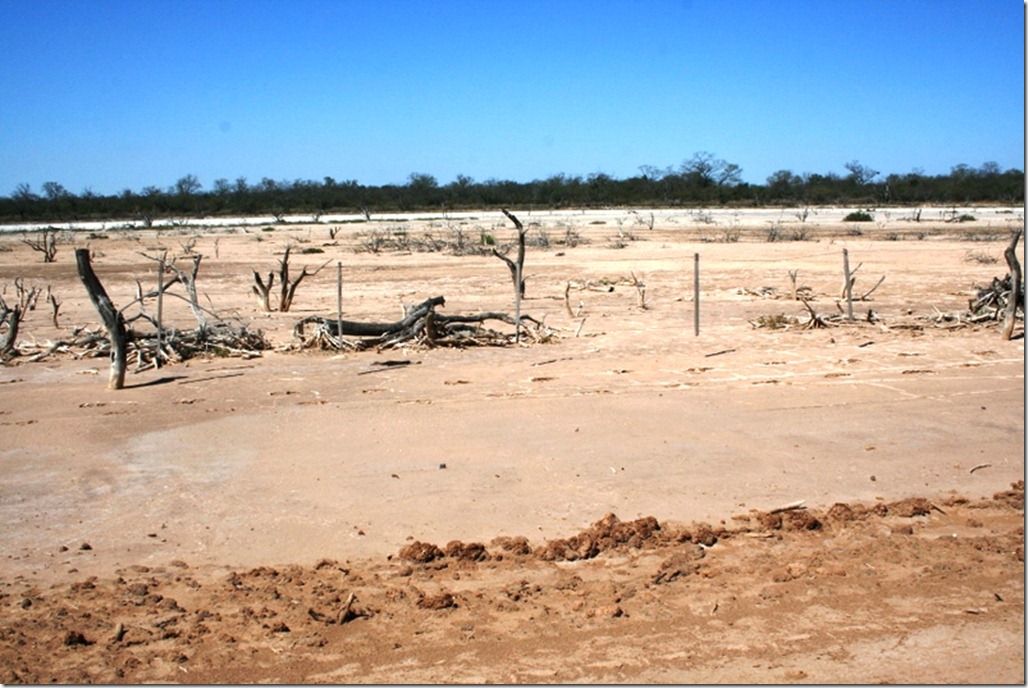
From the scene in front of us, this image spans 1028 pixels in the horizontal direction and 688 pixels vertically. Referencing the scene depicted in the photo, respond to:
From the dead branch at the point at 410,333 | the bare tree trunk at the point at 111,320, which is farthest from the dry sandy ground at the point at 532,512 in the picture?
the dead branch at the point at 410,333

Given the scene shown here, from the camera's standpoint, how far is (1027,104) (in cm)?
480

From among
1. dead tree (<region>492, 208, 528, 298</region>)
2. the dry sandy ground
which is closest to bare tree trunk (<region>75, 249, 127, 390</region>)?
the dry sandy ground

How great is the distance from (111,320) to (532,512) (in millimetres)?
5815

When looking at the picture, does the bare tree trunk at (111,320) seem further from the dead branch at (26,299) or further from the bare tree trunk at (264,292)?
the bare tree trunk at (264,292)

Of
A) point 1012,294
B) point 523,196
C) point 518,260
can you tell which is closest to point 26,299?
point 518,260

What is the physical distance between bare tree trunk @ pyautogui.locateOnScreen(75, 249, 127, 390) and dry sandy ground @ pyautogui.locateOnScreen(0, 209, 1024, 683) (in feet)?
0.86

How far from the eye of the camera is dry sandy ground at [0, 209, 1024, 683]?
482 centimetres

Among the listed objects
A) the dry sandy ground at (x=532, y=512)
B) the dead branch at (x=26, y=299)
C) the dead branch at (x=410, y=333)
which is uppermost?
the dead branch at (x=26, y=299)

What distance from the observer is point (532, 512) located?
6785 millimetres

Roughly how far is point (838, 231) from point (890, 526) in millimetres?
33121

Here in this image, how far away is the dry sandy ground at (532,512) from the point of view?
4.82 meters

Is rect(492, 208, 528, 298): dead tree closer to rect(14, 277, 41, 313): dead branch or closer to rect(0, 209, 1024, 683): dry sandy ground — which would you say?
rect(0, 209, 1024, 683): dry sandy ground

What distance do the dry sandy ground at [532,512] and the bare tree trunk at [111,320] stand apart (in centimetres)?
26

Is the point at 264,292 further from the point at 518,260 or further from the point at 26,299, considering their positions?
the point at 518,260
